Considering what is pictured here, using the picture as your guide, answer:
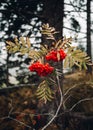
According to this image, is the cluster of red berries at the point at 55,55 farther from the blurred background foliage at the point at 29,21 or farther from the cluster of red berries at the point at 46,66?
the blurred background foliage at the point at 29,21

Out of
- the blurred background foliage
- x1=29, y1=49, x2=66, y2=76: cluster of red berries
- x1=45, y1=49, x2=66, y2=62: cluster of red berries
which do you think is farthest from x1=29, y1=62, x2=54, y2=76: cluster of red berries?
the blurred background foliage

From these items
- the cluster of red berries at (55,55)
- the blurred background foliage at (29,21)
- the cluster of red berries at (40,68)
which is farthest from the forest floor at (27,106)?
the cluster of red berries at (55,55)

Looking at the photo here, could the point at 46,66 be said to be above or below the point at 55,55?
below

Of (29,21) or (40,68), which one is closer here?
(40,68)

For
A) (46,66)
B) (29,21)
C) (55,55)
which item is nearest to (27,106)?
(29,21)

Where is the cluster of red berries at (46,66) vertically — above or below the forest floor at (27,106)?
above

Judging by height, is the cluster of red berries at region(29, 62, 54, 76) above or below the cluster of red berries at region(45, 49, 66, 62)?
below

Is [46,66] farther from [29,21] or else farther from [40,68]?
[29,21]

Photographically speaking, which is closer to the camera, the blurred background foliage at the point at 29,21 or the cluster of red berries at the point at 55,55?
the cluster of red berries at the point at 55,55

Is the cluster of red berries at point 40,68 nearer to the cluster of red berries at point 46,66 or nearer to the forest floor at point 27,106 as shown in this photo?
the cluster of red berries at point 46,66

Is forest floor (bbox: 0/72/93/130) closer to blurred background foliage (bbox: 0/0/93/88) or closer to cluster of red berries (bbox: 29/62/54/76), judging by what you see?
blurred background foliage (bbox: 0/0/93/88)

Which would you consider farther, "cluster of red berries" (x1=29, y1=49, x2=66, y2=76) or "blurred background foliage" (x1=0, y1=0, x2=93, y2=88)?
"blurred background foliage" (x1=0, y1=0, x2=93, y2=88)

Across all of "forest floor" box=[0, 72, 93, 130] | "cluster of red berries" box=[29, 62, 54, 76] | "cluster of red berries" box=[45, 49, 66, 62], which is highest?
"cluster of red berries" box=[45, 49, 66, 62]

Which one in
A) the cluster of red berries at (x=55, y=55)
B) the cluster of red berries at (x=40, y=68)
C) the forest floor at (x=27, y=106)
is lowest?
the forest floor at (x=27, y=106)
